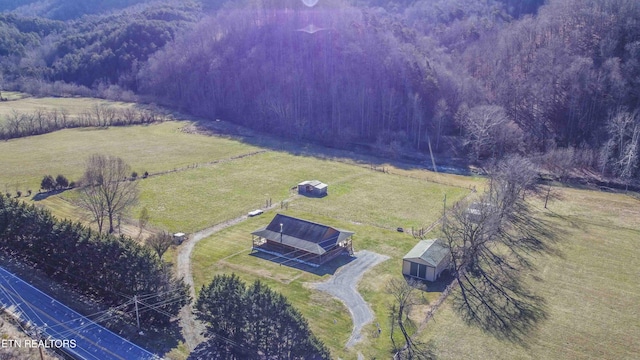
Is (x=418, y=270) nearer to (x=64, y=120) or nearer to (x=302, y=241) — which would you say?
(x=302, y=241)

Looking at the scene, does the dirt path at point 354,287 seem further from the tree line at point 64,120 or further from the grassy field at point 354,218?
the tree line at point 64,120

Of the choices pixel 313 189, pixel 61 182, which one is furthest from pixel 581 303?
pixel 61 182

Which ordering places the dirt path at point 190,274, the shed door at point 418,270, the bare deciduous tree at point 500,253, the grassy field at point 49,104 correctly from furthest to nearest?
the grassy field at point 49,104 < the shed door at point 418,270 < the bare deciduous tree at point 500,253 < the dirt path at point 190,274

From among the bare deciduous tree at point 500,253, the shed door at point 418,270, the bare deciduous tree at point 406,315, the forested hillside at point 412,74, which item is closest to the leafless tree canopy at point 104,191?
the bare deciduous tree at point 406,315

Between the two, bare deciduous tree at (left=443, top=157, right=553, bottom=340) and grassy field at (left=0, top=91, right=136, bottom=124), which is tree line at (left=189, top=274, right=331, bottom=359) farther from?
grassy field at (left=0, top=91, right=136, bottom=124)

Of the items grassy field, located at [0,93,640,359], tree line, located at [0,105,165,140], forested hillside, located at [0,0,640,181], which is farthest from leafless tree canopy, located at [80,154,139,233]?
tree line, located at [0,105,165,140]

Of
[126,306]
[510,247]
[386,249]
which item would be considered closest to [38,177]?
[126,306]
